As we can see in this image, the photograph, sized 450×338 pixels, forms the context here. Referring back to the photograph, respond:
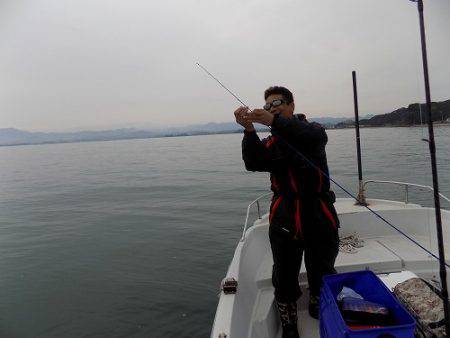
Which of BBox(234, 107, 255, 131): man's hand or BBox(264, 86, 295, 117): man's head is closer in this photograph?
BBox(234, 107, 255, 131): man's hand

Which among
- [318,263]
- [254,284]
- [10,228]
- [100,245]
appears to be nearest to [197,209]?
[100,245]

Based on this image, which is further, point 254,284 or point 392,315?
point 254,284

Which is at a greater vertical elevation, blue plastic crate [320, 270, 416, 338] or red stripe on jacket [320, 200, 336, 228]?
red stripe on jacket [320, 200, 336, 228]

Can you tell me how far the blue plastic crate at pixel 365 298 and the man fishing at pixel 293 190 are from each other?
28 cm

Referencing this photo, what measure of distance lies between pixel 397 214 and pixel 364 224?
54 centimetres

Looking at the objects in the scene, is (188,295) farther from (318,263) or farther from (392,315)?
(392,315)

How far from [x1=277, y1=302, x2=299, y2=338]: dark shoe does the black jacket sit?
0.71m

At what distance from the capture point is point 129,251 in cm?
971

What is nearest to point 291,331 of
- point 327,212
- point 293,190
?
point 327,212

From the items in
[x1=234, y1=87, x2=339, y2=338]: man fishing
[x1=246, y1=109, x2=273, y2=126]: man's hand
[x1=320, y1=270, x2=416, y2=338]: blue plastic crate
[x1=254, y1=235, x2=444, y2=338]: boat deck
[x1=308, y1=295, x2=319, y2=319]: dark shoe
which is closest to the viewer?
[x1=320, y1=270, x2=416, y2=338]: blue plastic crate

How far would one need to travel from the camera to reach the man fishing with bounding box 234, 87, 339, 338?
264 cm

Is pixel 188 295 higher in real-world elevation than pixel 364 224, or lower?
lower

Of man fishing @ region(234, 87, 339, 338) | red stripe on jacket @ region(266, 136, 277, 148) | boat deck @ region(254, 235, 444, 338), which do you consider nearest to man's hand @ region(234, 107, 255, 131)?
man fishing @ region(234, 87, 339, 338)

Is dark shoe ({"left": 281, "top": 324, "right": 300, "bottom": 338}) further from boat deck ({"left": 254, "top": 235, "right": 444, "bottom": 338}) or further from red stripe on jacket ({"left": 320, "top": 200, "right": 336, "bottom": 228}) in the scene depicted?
red stripe on jacket ({"left": 320, "top": 200, "right": 336, "bottom": 228})
